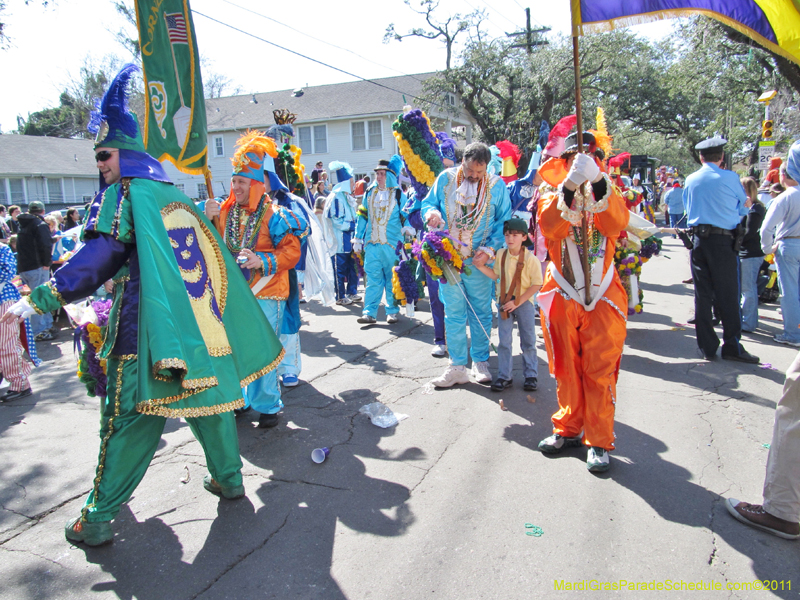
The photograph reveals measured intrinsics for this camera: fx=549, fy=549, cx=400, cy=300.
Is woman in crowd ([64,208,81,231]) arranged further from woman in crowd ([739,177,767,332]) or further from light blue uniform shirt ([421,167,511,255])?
woman in crowd ([739,177,767,332])

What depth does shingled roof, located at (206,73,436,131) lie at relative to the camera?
98.7ft

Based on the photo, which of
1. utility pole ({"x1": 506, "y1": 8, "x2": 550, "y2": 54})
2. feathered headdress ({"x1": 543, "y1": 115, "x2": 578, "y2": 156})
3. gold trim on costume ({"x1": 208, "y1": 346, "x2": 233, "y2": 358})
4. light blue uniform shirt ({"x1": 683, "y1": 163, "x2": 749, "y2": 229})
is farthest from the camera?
utility pole ({"x1": 506, "y1": 8, "x2": 550, "y2": 54})

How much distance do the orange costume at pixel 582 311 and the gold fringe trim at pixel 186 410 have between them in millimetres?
2113

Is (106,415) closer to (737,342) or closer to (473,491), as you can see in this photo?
(473,491)

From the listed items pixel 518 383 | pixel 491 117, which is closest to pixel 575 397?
pixel 518 383

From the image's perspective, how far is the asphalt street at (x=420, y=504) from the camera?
2.58m

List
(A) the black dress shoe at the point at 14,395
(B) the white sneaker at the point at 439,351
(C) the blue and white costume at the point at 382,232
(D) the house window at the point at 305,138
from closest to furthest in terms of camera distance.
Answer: (A) the black dress shoe at the point at 14,395
(B) the white sneaker at the point at 439,351
(C) the blue and white costume at the point at 382,232
(D) the house window at the point at 305,138

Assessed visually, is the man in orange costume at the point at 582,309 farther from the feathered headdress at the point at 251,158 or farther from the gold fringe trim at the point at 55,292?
the gold fringe trim at the point at 55,292

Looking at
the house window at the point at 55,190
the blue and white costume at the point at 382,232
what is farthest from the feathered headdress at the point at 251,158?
the house window at the point at 55,190

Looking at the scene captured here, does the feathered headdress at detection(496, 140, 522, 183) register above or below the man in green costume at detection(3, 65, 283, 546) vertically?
above

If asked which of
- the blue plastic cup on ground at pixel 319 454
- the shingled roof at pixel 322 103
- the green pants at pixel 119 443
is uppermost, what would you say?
the shingled roof at pixel 322 103

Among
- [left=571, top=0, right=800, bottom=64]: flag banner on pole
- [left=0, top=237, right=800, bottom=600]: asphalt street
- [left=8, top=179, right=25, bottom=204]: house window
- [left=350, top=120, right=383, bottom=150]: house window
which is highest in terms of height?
[left=350, top=120, right=383, bottom=150]: house window

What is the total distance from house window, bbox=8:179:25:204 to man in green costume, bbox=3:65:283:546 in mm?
35228

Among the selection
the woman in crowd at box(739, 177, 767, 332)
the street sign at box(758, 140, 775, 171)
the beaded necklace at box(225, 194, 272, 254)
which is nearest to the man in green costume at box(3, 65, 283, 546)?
the beaded necklace at box(225, 194, 272, 254)
